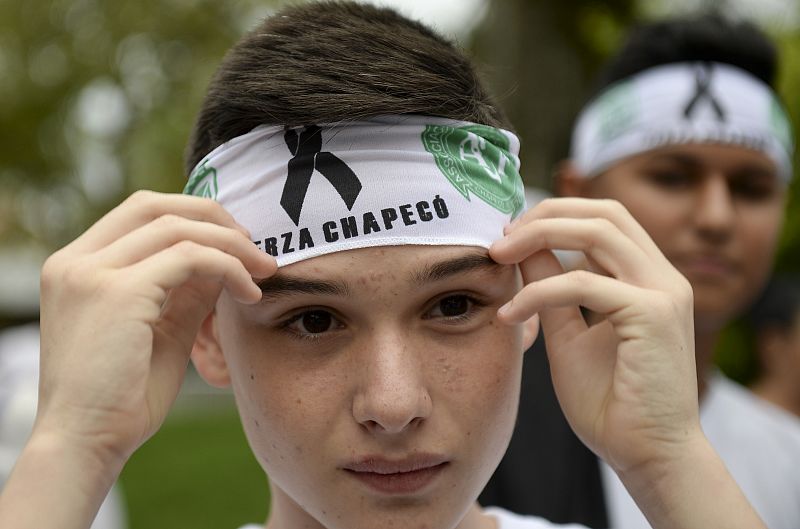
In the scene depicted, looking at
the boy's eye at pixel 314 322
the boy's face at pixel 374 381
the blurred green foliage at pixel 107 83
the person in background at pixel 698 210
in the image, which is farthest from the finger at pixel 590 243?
the blurred green foliage at pixel 107 83

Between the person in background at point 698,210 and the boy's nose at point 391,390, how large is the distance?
187 cm

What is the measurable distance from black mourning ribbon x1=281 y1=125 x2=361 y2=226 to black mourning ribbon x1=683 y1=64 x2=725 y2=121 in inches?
98.5

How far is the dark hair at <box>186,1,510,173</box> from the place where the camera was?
2.40 metres

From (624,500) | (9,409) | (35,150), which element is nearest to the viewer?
(624,500)

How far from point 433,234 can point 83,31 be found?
19367 mm

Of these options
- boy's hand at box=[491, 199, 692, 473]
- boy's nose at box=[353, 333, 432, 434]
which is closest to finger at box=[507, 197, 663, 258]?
boy's hand at box=[491, 199, 692, 473]

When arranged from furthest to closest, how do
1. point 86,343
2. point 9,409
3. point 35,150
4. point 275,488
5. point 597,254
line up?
point 35,150 < point 9,409 < point 275,488 < point 597,254 < point 86,343

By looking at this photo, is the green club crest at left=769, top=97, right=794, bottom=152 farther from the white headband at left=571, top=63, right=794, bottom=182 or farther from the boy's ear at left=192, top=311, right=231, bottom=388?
the boy's ear at left=192, top=311, right=231, bottom=388

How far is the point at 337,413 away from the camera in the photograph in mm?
2297

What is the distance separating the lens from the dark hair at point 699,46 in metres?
4.72

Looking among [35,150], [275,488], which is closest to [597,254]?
[275,488]

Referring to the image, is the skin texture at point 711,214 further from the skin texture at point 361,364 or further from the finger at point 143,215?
the finger at point 143,215

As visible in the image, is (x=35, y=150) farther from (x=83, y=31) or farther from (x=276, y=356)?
(x=276, y=356)

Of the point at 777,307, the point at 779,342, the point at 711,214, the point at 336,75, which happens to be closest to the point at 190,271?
the point at 336,75
